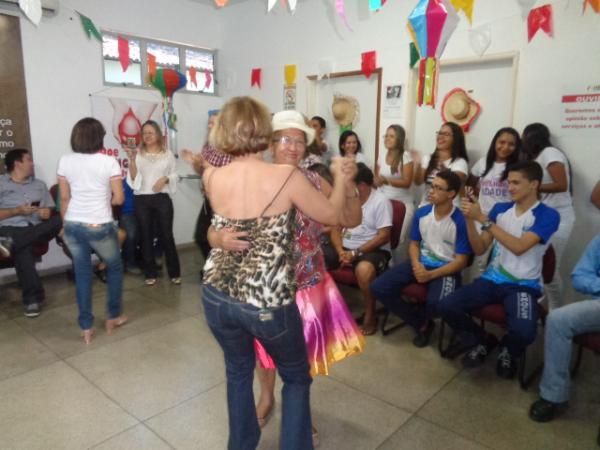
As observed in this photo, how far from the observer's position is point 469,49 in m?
3.62

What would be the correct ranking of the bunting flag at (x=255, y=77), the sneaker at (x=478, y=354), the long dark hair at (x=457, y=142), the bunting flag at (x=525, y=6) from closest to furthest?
the sneaker at (x=478, y=354) < the bunting flag at (x=525, y=6) < the long dark hair at (x=457, y=142) < the bunting flag at (x=255, y=77)

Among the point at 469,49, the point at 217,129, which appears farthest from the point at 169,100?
the point at 217,129

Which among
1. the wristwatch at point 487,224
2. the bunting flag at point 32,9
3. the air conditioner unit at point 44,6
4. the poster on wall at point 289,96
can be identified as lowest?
the wristwatch at point 487,224

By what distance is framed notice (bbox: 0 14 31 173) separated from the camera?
3895 mm

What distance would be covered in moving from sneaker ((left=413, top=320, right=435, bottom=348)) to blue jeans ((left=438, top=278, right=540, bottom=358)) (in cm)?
27

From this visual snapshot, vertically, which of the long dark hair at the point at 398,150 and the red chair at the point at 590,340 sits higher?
the long dark hair at the point at 398,150

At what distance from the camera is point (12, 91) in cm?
398

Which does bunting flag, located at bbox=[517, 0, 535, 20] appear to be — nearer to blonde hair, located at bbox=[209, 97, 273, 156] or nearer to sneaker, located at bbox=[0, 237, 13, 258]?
blonde hair, located at bbox=[209, 97, 273, 156]

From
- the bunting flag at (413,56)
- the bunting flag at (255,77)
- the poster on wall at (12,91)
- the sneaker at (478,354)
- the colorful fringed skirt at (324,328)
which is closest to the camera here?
the colorful fringed skirt at (324,328)

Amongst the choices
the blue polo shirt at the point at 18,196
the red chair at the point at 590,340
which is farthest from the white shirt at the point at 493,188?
the blue polo shirt at the point at 18,196

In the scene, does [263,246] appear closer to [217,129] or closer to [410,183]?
[217,129]

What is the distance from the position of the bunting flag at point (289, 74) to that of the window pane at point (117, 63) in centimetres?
166

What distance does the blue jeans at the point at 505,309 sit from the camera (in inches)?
91.1

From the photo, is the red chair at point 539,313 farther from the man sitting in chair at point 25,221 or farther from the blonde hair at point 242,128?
the man sitting in chair at point 25,221
